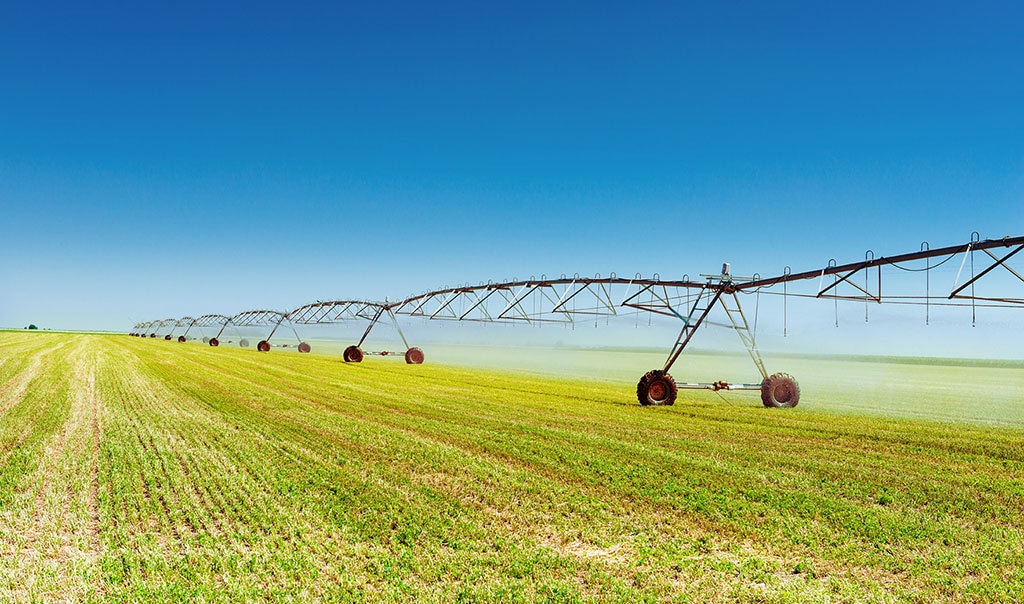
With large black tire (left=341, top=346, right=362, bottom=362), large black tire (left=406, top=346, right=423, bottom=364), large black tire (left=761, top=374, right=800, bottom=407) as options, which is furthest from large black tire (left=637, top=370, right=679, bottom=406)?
large black tire (left=341, top=346, right=362, bottom=362)

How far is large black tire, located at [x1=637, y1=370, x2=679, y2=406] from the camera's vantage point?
68.6ft

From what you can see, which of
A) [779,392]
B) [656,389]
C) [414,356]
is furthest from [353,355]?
[779,392]

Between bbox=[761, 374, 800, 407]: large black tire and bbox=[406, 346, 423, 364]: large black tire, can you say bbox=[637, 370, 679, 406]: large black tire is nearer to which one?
bbox=[761, 374, 800, 407]: large black tire

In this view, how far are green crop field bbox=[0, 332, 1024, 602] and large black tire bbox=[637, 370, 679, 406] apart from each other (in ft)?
13.1

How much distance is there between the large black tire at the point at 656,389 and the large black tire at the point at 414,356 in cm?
3137

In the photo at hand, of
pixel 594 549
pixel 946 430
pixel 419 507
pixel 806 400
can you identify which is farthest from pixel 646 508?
pixel 806 400

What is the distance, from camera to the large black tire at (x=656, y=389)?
20922 mm

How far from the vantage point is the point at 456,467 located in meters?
10.4

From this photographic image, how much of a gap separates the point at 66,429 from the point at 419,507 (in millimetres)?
10778

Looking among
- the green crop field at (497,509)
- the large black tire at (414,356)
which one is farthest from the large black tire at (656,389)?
the large black tire at (414,356)

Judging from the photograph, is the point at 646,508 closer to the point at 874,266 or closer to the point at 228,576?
the point at 228,576

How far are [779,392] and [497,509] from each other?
16992 mm

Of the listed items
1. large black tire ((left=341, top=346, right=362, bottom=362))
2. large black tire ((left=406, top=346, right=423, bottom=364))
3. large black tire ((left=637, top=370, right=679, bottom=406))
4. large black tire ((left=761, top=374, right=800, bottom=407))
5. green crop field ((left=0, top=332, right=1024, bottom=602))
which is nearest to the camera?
green crop field ((left=0, top=332, right=1024, bottom=602))

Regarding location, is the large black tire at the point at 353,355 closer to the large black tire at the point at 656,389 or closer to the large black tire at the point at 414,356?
the large black tire at the point at 414,356
